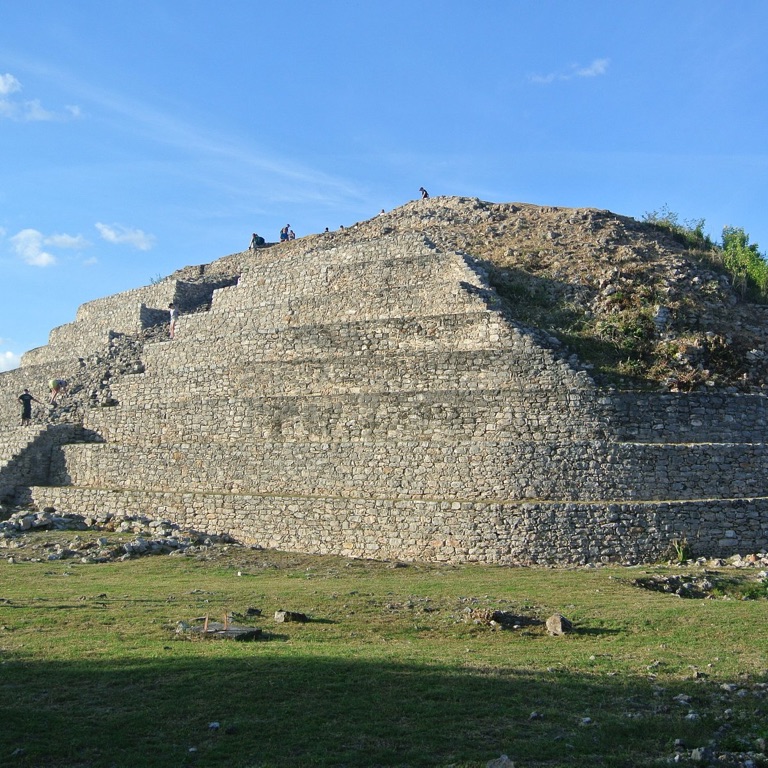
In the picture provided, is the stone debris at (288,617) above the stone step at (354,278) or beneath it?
beneath

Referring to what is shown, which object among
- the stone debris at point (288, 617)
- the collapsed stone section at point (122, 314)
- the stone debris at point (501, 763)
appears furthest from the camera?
the collapsed stone section at point (122, 314)

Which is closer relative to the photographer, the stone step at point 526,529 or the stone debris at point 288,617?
the stone debris at point 288,617

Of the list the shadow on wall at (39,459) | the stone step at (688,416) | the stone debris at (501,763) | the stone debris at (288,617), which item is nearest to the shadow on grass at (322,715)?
the stone debris at (501,763)

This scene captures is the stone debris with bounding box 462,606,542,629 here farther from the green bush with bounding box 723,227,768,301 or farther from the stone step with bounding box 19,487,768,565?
the green bush with bounding box 723,227,768,301

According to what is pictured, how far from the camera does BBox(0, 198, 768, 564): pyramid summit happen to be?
21.0m

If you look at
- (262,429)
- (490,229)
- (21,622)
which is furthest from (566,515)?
(490,229)

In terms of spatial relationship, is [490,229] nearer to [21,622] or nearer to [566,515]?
[566,515]

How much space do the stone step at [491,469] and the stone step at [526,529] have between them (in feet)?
1.58

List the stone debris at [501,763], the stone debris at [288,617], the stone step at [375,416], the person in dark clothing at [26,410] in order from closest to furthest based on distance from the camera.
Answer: the stone debris at [501,763]
the stone debris at [288,617]
the stone step at [375,416]
the person in dark clothing at [26,410]

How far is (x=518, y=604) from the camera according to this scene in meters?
15.3

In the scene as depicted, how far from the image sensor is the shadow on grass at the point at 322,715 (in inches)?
315

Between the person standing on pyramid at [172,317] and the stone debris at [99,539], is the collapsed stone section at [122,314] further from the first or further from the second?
the stone debris at [99,539]

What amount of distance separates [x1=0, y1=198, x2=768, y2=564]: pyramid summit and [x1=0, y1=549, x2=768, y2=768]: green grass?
13.9 ft

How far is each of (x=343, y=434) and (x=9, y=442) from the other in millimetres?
14091
